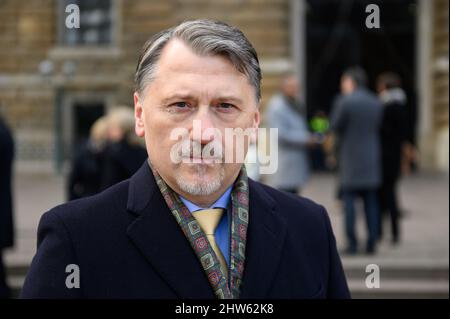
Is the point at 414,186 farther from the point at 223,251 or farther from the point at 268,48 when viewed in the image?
the point at 223,251

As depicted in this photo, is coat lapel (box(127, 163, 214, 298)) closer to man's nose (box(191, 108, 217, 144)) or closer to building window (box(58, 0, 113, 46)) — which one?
man's nose (box(191, 108, 217, 144))

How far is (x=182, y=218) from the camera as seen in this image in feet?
6.39

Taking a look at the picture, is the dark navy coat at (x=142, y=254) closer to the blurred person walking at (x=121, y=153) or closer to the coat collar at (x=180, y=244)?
the coat collar at (x=180, y=244)

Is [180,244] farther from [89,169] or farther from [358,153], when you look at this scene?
[358,153]

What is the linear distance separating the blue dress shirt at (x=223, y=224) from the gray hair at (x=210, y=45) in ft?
0.81

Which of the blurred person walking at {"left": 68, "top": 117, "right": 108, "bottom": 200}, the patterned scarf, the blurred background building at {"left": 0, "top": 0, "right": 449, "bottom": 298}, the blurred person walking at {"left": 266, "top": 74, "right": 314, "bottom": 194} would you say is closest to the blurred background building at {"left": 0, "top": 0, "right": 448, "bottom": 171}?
the blurred background building at {"left": 0, "top": 0, "right": 449, "bottom": 298}

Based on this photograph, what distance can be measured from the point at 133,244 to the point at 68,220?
0.51 ft

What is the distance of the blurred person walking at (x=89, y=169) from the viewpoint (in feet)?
23.8

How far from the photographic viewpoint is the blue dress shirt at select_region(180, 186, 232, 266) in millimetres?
1976

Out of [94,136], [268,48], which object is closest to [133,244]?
[94,136]

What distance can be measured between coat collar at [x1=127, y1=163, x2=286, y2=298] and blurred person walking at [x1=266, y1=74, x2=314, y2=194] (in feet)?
21.3

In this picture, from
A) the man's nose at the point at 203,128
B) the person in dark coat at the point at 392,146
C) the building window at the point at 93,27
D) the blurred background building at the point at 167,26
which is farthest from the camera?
the building window at the point at 93,27

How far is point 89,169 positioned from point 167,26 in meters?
12.2

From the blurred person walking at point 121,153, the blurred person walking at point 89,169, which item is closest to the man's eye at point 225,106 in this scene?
the blurred person walking at point 121,153
